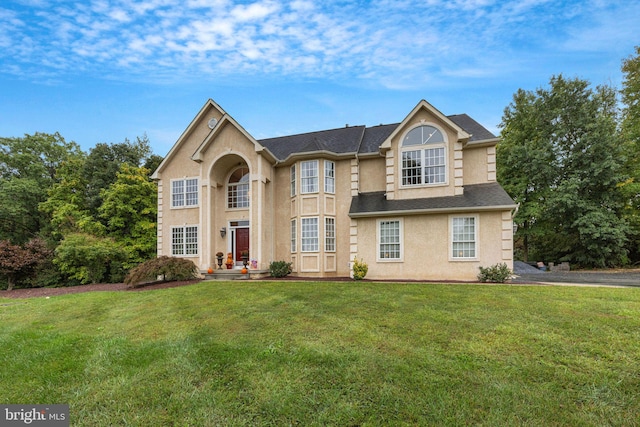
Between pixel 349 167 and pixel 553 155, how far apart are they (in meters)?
17.5

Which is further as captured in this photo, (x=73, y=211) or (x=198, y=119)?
(x=73, y=211)

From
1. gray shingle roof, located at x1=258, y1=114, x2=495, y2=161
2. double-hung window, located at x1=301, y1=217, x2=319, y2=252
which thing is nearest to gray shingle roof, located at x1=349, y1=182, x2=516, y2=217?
double-hung window, located at x1=301, y1=217, x2=319, y2=252

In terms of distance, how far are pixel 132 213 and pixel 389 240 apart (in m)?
18.5

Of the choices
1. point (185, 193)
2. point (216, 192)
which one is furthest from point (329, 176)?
point (185, 193)

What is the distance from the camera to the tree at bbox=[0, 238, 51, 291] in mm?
17312

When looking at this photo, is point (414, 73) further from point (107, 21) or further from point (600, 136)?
point (600, 136)

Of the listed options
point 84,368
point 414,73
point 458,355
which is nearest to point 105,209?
point 84,368

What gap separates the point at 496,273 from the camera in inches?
477

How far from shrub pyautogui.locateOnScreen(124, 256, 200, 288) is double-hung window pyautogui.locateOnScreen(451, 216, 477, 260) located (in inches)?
477

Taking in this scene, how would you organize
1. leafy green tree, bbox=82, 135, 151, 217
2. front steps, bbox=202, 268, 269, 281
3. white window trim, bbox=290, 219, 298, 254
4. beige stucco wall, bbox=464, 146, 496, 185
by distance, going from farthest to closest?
1. leafy green tree, bbox=82, 135, 151, 217
2. white window trim, bbox=290, 219, 298, 254
3. front steps, bbox=202, 268, 269, 281
4. beige stucco wall, bbox=464, 146, 496, 185

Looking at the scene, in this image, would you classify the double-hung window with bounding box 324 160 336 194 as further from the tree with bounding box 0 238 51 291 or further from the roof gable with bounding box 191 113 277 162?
the tree with bounding box 0 238 51 291

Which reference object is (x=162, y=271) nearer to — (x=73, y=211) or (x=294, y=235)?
(x=294, y=235)

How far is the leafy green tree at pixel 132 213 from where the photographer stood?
69.1 feet

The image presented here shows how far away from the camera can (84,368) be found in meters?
4.56
